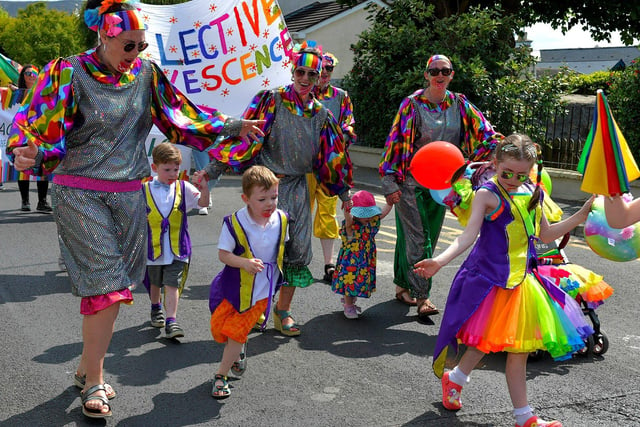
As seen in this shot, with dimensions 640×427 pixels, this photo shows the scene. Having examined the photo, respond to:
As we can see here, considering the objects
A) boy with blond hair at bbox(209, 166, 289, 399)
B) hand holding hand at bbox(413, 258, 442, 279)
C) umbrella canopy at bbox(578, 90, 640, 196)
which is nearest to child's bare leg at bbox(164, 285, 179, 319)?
boy with blond hair at bbox(209, 166, 289, 399)

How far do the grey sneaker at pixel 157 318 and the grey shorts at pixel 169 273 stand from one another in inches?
8.5

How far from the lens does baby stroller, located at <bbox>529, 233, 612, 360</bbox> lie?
16.5 feet

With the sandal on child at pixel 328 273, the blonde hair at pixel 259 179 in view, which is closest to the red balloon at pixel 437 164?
the blonde hair at pixel 259 179

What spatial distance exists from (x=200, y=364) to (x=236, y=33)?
483 cm

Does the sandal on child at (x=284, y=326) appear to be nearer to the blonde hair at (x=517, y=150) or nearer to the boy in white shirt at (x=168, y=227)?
the boy in white shirt at (x=168, y=227)

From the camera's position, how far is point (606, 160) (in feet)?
11.2

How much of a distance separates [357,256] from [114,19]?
273 cm

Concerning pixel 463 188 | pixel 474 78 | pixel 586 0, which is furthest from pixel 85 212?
pixel 586 0

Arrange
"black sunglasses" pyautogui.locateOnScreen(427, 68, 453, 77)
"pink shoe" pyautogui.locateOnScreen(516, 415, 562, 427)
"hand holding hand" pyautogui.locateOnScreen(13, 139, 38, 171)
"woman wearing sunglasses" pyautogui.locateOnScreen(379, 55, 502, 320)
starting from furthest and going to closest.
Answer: "woman wearing sunglasses" pyautogui.locateOnScreen(379, 55, 502, 320)
"black sunglasses" pyautogui.locateOnScreen(427, 68, 453, 77)
"pink shoe" pyautogui.locateOnScreen(516, 415, 562, 427)
"hand holding hand" pyautogui.locateOnScreen(13, 139, 38, 171)

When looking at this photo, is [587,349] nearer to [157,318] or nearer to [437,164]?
[437,164]

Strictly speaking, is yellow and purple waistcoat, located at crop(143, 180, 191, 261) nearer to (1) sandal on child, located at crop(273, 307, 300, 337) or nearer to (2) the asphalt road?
(2) the asphalt road

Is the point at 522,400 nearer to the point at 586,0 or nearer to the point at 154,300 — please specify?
the point at 154,300

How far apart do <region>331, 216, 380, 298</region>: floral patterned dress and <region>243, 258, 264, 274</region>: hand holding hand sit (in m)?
1.80

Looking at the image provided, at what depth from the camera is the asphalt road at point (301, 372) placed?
163 inches
